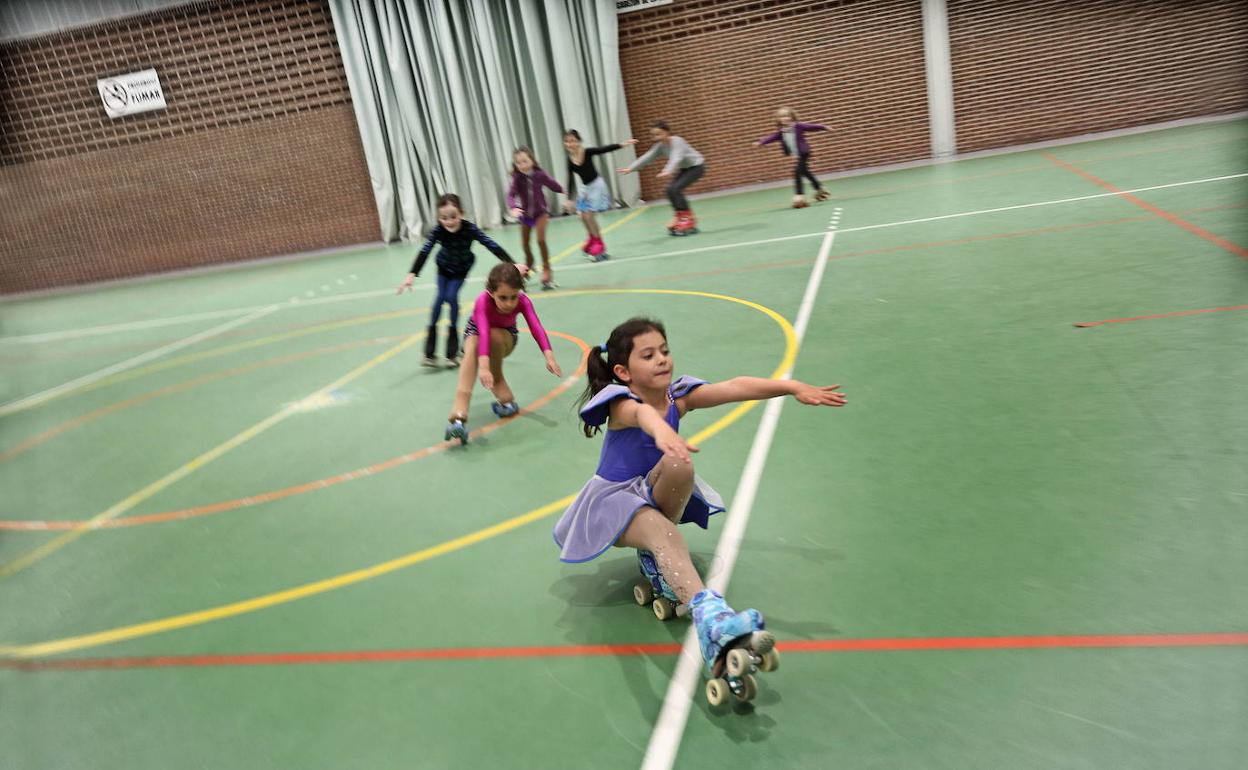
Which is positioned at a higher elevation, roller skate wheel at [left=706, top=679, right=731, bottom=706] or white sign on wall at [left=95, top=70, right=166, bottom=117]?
white sign on wall at [left=95, top=70, right=166, bottom=117]

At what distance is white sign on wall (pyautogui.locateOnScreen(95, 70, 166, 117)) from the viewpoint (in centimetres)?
1531

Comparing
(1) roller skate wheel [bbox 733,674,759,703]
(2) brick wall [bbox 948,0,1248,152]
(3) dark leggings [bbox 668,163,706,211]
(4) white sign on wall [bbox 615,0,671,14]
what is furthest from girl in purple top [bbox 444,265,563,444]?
(2) brick wall [bbox 948,0,1248,152]

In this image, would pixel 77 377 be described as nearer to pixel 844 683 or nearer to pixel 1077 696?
pixel 844 683

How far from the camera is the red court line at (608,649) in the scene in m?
2.43

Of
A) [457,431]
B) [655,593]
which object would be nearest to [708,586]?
[655,593]

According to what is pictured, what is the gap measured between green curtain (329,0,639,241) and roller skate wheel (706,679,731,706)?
1328cm

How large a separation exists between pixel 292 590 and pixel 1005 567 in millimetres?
2721

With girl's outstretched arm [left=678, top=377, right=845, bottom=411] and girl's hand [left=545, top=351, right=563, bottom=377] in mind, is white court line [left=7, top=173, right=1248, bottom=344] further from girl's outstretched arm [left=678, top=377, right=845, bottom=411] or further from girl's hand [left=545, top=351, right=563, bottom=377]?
girl's outstretched arm [left=678, top=377, right=845, bottom=411]

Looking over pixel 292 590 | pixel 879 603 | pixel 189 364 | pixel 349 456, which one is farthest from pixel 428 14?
pixel 879 603

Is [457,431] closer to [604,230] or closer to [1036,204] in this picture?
[1036,204]

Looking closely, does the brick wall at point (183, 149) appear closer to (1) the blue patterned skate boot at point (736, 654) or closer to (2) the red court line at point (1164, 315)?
(2) the red court line at point (1164, 315)

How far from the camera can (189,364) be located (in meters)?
8.10

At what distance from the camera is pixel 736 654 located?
232cm

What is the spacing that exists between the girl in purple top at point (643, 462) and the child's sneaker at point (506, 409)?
2.25m
